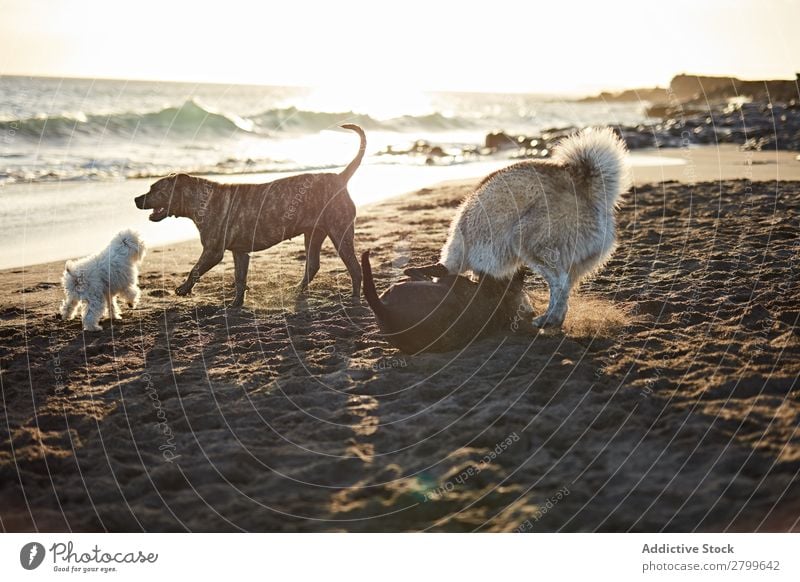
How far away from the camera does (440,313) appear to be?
639 centimetres

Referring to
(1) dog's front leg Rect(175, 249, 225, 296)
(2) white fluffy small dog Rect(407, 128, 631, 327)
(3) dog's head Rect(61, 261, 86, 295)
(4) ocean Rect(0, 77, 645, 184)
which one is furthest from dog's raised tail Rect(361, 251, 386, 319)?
(4) ocean Rect(0, 77, 645, 184)

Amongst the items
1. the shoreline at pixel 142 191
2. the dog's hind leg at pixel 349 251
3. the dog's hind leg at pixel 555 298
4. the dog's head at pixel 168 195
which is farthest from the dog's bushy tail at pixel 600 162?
the shoreline at pixel 142 191

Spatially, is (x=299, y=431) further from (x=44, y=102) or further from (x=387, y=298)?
(x=44, y=102)

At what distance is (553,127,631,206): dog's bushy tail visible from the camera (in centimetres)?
655

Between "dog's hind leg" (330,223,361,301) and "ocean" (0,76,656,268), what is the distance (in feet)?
4.47

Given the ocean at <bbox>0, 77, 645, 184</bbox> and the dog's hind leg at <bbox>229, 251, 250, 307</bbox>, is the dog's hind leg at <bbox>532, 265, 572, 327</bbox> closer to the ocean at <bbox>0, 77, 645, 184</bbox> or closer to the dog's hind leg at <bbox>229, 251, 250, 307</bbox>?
the dog's hind leg at <bbox>229, 251, 250, 307</bbox>

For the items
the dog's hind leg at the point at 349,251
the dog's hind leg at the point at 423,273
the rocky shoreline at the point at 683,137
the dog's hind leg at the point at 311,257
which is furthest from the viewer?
the rocky shoreline at the point at 683,137

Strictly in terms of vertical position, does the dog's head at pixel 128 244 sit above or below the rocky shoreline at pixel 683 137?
below

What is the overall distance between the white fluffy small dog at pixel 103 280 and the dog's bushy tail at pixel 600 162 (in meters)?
4.73

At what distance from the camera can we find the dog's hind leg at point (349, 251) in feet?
27.5

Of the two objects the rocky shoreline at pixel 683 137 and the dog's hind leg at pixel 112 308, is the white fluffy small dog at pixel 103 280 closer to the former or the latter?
the dog's hind leg at pixel 112 308

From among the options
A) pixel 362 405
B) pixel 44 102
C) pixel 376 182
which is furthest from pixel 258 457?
pixel 44 102

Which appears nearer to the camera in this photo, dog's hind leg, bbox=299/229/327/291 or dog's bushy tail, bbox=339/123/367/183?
→ dog's bushy tail, bbox=339/123/367/183

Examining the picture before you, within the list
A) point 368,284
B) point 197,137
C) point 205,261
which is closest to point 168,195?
point 205,261
